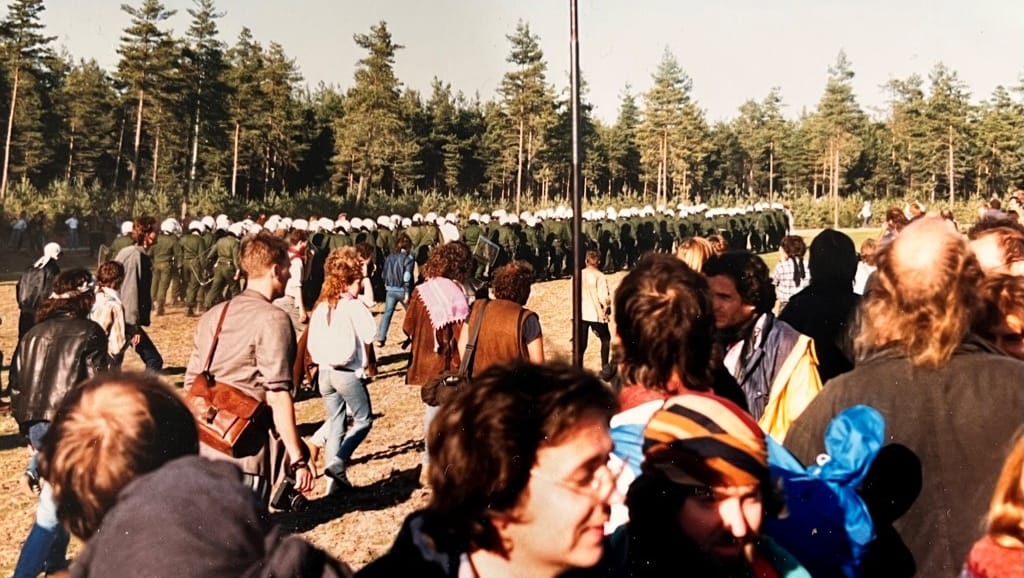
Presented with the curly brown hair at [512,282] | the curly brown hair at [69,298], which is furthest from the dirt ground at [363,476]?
the curly brown hair at [69,298]

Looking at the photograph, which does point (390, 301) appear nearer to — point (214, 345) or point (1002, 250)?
point (214, 345)

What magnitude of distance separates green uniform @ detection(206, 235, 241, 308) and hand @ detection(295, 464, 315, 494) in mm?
7576

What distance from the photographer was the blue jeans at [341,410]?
5.34 metres

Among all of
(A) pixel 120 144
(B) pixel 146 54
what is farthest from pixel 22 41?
(A) pixel 120 144

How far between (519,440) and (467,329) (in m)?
3.15

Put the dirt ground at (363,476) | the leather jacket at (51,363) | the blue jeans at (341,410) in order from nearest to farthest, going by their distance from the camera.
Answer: the leather jacket at (51,363) → the dirt ground at (363,476) → the blue jeans at (341,410)

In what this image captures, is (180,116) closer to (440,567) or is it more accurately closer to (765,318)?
(765,318)

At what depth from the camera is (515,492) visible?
4.47 feet

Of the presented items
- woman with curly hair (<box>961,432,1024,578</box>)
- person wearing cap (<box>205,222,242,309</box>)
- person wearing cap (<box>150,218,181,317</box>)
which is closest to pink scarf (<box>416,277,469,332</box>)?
woman with curly hair (<box>961,432,1024,578</box>)

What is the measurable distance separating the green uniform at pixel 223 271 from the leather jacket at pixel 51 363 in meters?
6.79

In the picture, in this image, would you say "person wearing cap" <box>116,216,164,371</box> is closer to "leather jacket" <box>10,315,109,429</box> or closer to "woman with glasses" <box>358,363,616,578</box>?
"leather jacket" <box>10,315,109,429</box>

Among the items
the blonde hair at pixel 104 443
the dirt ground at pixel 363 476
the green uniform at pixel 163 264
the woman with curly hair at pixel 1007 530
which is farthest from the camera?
the green uniform at pixel 163 264

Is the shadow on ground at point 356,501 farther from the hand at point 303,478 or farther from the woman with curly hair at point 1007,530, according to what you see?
the woman with curly hair at point 1007,530

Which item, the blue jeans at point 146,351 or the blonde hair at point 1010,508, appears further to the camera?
the blue jeans at point 146,351
